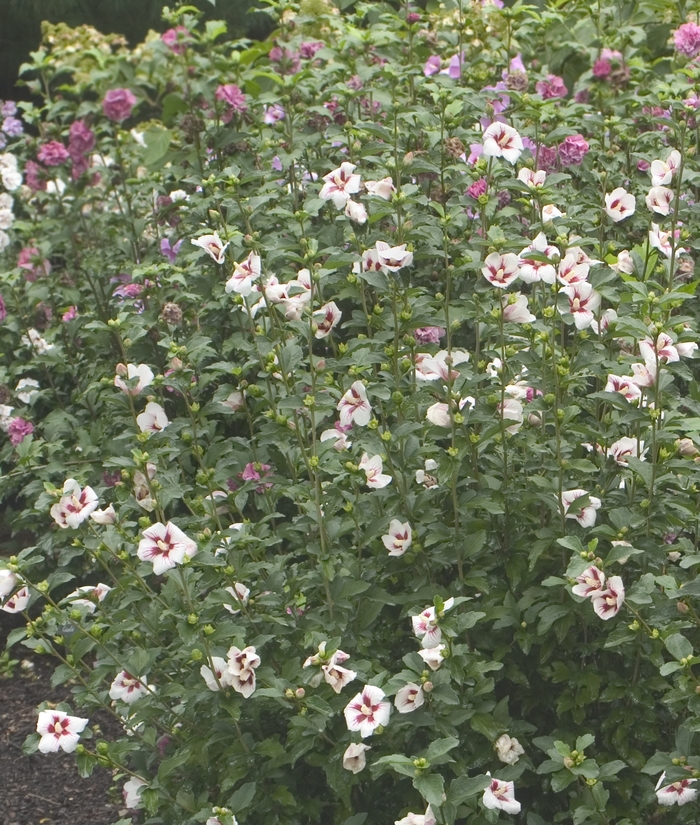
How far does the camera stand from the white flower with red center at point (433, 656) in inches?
70.4

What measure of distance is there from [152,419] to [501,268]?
81cm

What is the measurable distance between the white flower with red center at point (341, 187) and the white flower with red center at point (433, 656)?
0.95 meters

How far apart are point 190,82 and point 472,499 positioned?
76.7 inches

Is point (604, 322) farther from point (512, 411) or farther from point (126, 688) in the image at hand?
point (126, 688)

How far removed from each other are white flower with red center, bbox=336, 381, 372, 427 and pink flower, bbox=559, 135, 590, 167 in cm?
121

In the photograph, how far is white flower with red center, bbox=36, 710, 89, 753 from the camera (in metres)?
2.02

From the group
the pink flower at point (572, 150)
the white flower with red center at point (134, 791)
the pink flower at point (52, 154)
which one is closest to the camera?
the white flower with red center at point (134, 791)

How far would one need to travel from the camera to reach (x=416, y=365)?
2.18 m

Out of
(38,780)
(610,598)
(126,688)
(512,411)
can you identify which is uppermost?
(512,411)

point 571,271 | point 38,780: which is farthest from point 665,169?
point 38,780

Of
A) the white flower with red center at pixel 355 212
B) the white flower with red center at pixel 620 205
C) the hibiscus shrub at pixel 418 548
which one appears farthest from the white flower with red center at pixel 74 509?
the white flower with red center at pixel 620 205

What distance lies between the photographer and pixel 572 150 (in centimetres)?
289

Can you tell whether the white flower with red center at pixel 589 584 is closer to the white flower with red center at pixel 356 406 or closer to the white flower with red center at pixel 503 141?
the white flower with red center at pixel 356 406

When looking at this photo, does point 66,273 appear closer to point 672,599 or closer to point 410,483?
point 410,483
